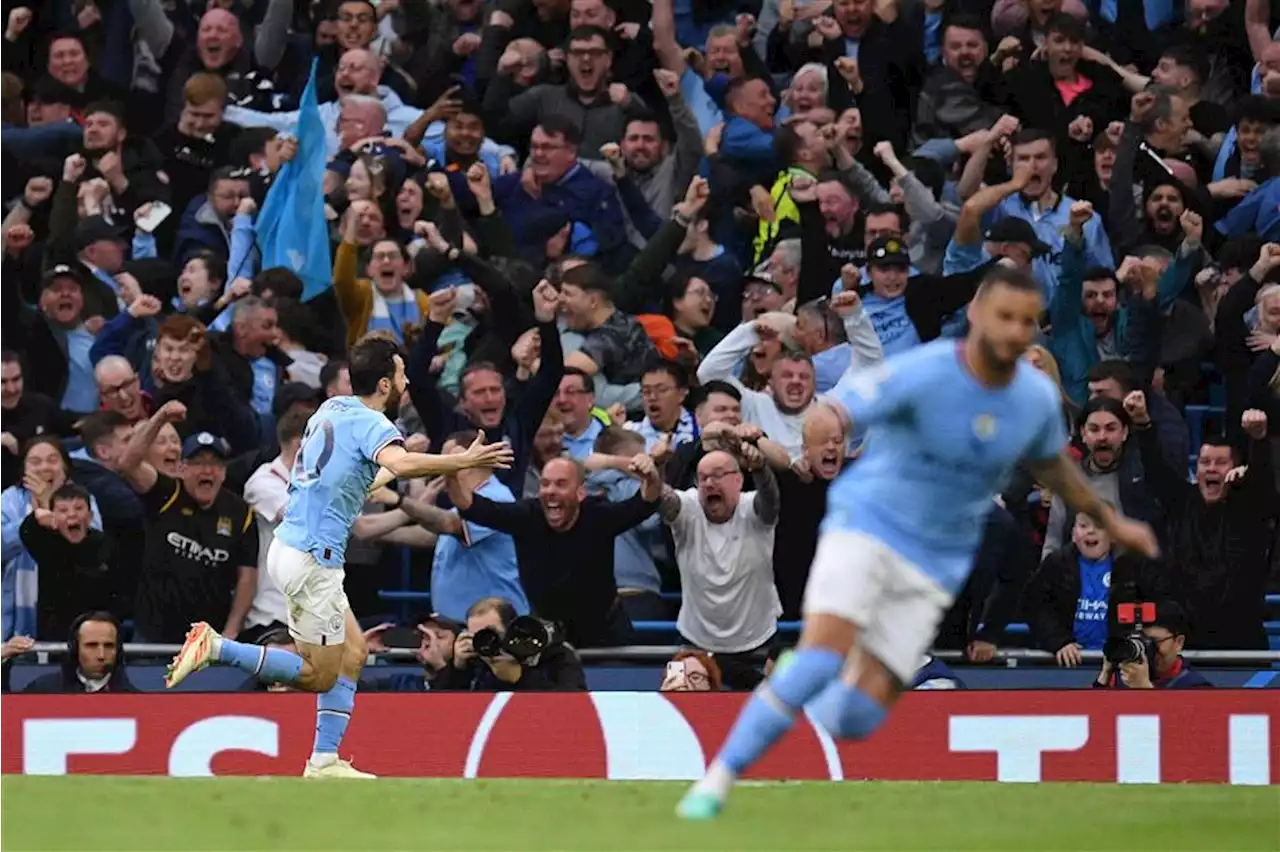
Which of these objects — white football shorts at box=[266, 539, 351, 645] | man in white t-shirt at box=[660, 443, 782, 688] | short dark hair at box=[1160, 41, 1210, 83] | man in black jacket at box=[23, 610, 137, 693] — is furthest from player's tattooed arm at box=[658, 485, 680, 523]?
short dark hair at box=[1160, 41, 1210, 83]

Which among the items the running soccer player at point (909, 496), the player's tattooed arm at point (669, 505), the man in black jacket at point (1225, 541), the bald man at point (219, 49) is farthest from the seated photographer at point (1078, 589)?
the bald man at point (219, 49)

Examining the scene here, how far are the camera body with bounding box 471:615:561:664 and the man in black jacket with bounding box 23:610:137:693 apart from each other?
2.13 meters

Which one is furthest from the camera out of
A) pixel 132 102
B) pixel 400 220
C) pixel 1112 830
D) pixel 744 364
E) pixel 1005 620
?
pixel 132 102

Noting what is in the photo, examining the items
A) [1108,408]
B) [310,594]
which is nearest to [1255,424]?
[1108,408]

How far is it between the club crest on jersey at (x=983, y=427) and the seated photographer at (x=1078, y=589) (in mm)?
5695

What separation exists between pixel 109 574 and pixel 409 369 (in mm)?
2251

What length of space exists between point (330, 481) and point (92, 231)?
245 inches

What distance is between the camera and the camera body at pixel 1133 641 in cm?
1288

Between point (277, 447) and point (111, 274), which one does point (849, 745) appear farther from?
point (111, 274)

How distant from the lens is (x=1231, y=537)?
13672 mm

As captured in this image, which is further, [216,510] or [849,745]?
[216,510]

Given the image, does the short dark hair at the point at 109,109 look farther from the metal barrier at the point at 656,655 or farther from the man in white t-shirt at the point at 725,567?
the man in white t-shirt at the point at 725,567

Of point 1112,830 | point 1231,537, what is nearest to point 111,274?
point 1231,537

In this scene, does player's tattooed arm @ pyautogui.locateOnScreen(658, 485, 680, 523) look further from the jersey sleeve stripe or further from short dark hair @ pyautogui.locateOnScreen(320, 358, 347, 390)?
the jersey sleeve stripe
